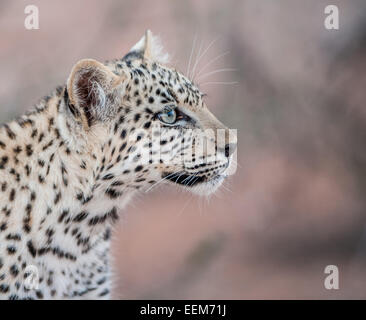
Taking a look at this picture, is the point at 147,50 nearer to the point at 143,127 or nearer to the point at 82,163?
the point at 143,127

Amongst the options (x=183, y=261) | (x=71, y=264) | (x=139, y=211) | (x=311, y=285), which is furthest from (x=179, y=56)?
(x=71, y=264)

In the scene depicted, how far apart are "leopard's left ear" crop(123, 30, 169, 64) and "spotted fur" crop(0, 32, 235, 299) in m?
0.40

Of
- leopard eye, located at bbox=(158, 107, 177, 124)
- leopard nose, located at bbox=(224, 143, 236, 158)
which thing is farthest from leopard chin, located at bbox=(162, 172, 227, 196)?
leopard eye, located at bbox=(158, 107, 177, 124)

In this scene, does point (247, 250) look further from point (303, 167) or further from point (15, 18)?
point (15, 18)

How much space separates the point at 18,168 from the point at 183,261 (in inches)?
186

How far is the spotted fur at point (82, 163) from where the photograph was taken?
12.7 feet

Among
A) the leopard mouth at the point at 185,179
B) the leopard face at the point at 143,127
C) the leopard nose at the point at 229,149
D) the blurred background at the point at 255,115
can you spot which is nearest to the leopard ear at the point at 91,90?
the leopard face at the point at 143,127

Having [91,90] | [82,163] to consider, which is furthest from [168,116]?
[82,163]

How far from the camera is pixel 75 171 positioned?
12.7ft

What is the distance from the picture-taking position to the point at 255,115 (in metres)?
8.84

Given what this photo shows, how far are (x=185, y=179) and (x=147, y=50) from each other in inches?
45.8

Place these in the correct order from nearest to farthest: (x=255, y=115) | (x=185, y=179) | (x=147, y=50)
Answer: (x=185, y=179), (x=147, y=50), (x=255, y=115)

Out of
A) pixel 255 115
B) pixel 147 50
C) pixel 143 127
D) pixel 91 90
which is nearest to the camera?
pixel 91 90

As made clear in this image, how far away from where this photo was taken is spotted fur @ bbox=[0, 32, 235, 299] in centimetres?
386
